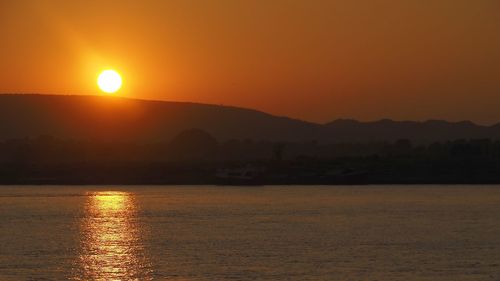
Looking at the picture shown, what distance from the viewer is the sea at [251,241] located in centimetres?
4431

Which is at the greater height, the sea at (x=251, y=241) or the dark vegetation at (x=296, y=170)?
the dark vegetation at (x=296, y=170)

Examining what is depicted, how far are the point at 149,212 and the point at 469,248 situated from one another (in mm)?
37085

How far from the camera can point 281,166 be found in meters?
170

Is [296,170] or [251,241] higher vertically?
Result: [296,170]

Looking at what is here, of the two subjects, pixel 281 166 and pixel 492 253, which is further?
pixel 281 166

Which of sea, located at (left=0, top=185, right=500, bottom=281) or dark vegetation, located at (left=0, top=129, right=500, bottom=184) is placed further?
dark vegetation, located at (left=0, top=129, right=500, bottom=184)

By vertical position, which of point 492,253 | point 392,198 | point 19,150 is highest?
point 19,150

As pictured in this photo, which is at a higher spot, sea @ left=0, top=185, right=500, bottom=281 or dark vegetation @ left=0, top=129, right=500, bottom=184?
dark vegetation @ left=0, top=129, right=500, bottom=184

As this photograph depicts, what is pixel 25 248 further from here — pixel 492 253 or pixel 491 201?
pixel 491 201

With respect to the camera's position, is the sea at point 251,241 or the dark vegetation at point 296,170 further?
the dark vegetation at point 296,170

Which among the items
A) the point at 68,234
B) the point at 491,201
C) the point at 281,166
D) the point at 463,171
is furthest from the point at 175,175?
the point at 68,234

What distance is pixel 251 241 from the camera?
188 feet

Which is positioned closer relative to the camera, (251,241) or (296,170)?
(251,241)

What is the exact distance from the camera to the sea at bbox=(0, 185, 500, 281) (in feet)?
145
